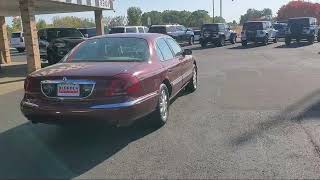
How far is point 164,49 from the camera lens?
8211 millimetres

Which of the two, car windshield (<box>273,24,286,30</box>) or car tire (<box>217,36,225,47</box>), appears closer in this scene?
car tire (<box>217,36,225,47</box>)

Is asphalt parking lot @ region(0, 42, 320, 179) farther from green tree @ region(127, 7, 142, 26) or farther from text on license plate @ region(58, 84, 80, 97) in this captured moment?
green tree @ region(127, 7, 142, 26)

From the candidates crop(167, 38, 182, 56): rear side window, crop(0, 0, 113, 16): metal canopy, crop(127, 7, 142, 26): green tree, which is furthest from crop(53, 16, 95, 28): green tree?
crop(167, 38, 182, 56): rear side window

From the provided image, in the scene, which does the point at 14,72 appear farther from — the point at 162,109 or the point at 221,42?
the point at 221,42

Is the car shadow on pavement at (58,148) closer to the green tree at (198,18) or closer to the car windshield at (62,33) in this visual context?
the car windshield at (62,33)

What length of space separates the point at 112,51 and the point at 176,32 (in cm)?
2939

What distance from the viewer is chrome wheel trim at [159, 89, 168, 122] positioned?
7252 millimetres

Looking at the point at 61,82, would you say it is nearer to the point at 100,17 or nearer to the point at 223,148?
the point at 223,148

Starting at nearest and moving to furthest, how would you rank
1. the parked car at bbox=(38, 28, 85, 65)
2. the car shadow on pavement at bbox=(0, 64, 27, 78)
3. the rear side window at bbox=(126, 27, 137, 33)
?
A: 1. the car shadow on pavement at bbox=(0, 64, 27, 78)
2. the parked car at bbox=(38, 28, 85, 65)
3. the rear side window at bbox=(126, 27, 137, 33)

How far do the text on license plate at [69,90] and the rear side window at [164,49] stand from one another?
Answer: 2.20 metres

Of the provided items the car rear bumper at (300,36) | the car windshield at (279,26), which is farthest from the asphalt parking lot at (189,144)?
the car windshield at (279,26)

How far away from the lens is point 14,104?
1018 centimetres

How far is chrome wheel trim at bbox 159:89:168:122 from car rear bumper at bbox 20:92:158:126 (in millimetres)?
885

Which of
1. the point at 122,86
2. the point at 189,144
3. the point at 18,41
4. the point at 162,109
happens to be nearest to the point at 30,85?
the point at 122,86
